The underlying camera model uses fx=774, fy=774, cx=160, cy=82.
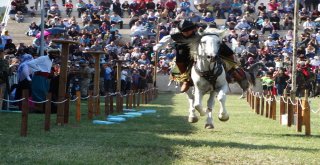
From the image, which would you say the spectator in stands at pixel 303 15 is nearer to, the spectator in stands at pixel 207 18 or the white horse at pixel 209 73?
the spectator in stands at pixel 207 18

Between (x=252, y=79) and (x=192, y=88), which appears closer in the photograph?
(x=192, y=88)

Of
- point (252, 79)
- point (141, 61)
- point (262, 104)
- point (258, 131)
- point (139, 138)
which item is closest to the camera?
point (139, 138)

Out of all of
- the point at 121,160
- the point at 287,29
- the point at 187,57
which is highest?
the point at 287,29

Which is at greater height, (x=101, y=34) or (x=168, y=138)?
(x=101, y=34)

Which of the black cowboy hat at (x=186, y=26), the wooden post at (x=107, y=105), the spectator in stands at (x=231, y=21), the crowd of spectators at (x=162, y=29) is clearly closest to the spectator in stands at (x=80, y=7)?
the crowd of spectators at (x=162, y=29)

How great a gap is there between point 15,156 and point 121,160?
4.68ft

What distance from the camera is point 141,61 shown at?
46.1 meters

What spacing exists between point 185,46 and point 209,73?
34.6 inches

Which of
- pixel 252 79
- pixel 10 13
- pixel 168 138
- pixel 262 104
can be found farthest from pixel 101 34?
pixel 168 138

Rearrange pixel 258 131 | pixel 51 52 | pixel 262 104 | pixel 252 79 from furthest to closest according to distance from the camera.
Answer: pixel 252 79
pixel 262 104
pixel 51 52
pixel 258 131

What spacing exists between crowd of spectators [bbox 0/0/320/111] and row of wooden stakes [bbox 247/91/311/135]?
12.8 metres

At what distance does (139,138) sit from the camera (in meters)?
13.7

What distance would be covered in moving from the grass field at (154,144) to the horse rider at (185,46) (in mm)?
1269

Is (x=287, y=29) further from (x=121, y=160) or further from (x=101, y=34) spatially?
(x=121, y=160)
